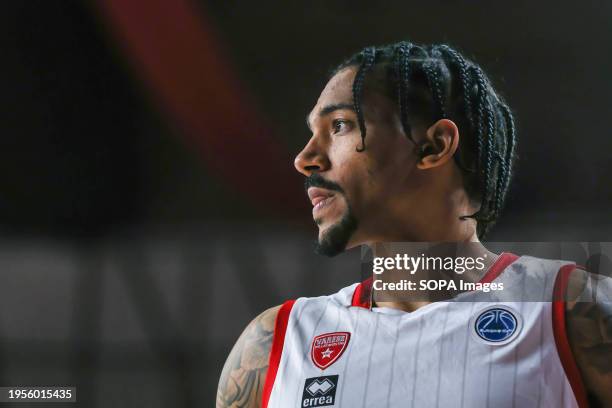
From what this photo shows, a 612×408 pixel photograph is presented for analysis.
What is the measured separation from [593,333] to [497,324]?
0.47 feet

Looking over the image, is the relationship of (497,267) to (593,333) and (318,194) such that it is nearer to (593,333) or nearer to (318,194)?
(593,333)

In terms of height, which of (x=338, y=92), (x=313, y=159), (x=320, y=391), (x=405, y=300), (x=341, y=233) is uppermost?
(x=338, y=92)

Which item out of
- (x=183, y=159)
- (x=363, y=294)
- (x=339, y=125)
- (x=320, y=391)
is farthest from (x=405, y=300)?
(x=183, y=159)

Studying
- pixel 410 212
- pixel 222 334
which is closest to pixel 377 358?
pixel 410 212

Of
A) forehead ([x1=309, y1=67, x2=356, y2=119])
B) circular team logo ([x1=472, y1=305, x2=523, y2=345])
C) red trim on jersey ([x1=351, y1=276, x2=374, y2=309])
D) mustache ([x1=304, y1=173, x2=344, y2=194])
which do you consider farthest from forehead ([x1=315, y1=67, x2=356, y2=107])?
circular team logo ([x1=472, y1=305, x2=523, y2=345])

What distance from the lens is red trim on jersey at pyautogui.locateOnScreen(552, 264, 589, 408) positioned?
115 centimetres

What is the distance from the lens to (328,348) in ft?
4.34

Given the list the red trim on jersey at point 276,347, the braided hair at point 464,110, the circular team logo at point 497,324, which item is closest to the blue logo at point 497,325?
the circular team logo at point 497,324

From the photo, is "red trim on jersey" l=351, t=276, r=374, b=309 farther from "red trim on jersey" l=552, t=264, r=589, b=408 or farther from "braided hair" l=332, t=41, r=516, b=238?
"red trim on jersey" l=552, t=264, r=589, b=408

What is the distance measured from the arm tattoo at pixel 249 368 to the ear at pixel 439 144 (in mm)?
374

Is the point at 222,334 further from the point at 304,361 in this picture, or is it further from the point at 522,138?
the point at 522,138

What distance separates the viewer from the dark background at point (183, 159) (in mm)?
1636

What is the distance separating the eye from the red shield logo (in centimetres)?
36

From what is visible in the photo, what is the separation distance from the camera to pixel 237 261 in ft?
5.56
